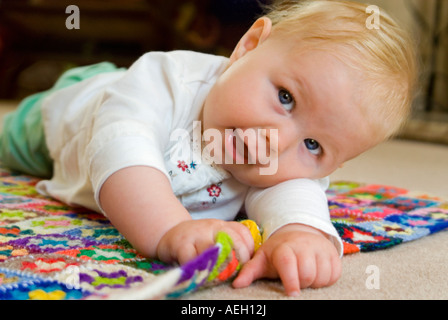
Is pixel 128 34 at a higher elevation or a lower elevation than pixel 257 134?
lower

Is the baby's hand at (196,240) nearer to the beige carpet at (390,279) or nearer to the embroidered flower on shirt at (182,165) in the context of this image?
the beige carpet at (390,279)

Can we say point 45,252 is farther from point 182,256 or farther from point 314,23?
point 314,23

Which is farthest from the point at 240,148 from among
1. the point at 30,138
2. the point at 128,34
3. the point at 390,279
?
the point at 128,34

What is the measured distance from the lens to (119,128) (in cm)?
65

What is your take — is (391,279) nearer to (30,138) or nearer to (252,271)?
(252,271)

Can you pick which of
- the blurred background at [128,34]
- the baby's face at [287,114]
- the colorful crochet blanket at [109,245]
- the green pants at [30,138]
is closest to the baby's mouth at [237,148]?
the baby's face at [287,114]

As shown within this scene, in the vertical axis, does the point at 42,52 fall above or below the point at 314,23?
below

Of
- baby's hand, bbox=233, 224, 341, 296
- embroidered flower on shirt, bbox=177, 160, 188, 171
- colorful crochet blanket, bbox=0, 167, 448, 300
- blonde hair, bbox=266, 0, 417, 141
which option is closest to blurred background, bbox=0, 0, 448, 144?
colorful crochet blanket, bbox=0, 167, 448, 300

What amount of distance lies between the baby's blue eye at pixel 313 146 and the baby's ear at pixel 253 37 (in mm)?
159

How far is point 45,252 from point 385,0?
243 centimetres

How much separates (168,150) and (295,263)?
0.28 metres

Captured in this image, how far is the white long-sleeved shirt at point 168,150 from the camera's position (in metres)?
0.63

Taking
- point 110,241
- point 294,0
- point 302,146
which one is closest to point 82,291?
point 110,241

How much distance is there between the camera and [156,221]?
0.57 m
